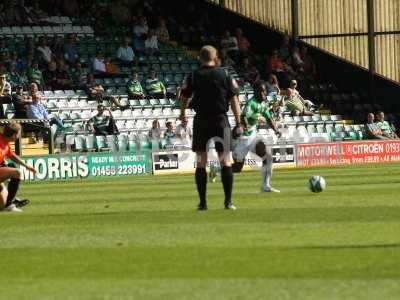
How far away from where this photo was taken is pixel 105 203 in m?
20.3

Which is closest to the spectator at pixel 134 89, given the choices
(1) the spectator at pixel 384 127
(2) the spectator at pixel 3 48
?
(2) the spectator at pixel 3 48

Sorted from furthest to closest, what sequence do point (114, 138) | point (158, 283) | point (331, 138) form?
point (331, 138) < point (114, 138) < point (158, 283)

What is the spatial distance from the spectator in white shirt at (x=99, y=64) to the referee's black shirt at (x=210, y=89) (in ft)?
74.2

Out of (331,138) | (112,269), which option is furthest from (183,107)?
(331,138)

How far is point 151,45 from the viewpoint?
42.0 metres

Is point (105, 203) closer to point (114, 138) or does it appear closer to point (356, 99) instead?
point (114, 138)

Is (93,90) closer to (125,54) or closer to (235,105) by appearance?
(125,54)

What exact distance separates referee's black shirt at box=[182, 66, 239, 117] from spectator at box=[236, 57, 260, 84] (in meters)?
25.5

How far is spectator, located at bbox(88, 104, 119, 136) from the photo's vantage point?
116 ft

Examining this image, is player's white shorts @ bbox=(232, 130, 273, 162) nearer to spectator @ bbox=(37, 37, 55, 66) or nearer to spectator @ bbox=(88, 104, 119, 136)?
spectator @ bbox=(88, 104, 119, 136)

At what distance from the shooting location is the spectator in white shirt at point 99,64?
3925 cm

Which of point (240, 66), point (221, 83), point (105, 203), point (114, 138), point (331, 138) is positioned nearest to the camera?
point (221, 83)

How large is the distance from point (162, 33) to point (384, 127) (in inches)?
316

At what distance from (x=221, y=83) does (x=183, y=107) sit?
2.32 ft
